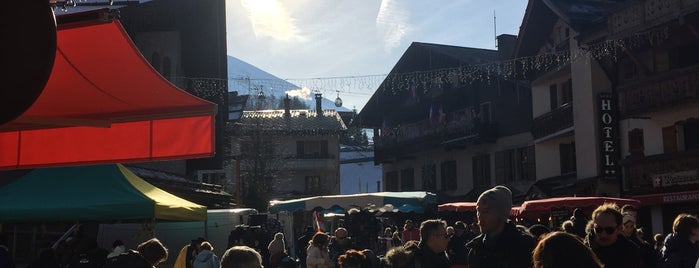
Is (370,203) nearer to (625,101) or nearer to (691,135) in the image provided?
(625,101)

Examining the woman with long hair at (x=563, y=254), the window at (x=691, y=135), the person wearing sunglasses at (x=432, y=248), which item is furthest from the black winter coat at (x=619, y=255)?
the window at (x=691, y=135)

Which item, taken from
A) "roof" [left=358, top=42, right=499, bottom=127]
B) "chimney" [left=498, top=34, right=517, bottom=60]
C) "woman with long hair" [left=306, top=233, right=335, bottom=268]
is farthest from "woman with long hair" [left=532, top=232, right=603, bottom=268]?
"chimney" [left=498, top=34, right=517, bottom=60]

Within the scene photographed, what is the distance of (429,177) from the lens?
1756 inches

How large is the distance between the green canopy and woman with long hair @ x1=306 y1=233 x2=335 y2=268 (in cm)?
231

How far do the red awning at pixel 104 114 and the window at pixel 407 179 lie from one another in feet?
136

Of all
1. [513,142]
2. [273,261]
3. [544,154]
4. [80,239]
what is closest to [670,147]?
[544,154]

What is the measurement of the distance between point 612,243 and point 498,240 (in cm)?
105

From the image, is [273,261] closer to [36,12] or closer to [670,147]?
[36,12]

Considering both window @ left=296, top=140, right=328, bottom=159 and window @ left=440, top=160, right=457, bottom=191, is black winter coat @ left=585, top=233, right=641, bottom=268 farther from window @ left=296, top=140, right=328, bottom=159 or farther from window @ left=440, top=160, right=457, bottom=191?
window @ left=296, top=140, right=328, bottom=159

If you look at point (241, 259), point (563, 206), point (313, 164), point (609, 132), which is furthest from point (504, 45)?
point (241, 259)

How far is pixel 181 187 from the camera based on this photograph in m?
22.0

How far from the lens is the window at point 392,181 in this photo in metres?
49.4

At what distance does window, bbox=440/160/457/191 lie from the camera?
4200 centimetres

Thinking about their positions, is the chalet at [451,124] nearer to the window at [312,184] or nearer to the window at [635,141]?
the window at [635,141]
